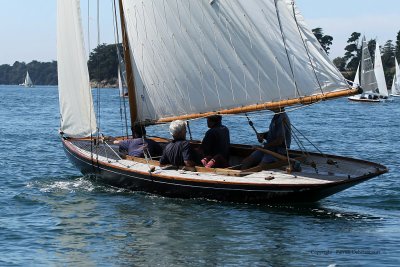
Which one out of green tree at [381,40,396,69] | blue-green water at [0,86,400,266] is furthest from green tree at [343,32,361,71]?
blue-green water at [0,86,400,266]

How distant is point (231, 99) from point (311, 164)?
226 cm

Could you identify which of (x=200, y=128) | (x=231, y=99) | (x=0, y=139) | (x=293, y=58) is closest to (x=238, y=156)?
(x=231, y=99)

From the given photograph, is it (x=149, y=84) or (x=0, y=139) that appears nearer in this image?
(x=149, y=84)

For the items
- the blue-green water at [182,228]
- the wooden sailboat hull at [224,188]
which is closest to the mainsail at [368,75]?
the blue-green water at [182,228]

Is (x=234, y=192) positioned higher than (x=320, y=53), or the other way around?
(x=320, y=53)

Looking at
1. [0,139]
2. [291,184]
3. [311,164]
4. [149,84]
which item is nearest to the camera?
[291,184]

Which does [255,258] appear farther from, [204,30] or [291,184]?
[204,30]

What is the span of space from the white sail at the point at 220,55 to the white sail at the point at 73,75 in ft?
7.49

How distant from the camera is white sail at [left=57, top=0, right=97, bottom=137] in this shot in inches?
886

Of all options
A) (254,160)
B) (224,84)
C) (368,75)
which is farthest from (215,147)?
(368,75)

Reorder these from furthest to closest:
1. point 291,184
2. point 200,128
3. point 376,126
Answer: point 376,126 < point 200,128 < point 291,184

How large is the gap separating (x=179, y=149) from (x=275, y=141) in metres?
2.08

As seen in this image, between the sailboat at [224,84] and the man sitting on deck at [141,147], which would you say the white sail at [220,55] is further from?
the man sitting on deck at [141,147]

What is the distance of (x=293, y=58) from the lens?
17641 mm
